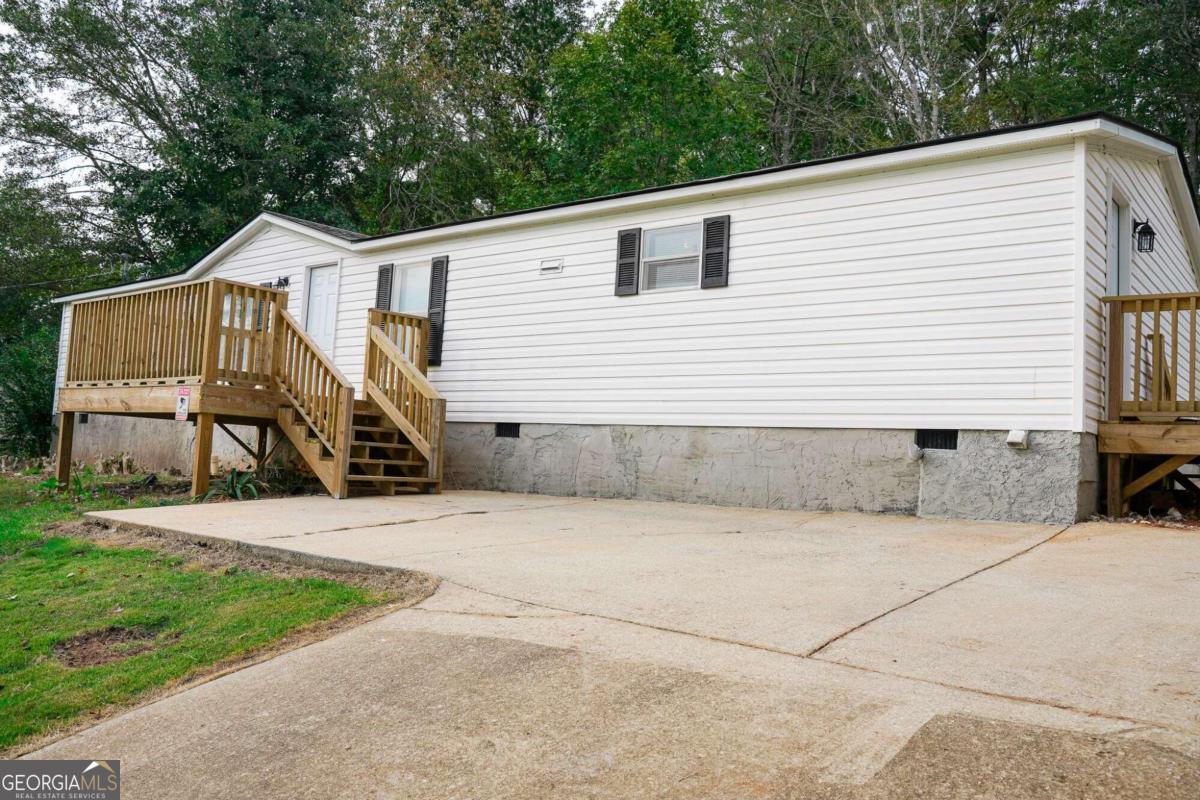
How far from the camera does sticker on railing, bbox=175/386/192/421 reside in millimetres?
9797

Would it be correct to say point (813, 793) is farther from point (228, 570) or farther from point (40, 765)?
point (228, 570)

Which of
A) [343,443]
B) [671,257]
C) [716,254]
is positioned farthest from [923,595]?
[343,443]

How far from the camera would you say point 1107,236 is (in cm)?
850

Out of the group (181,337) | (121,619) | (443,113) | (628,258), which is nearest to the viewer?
(121,619)

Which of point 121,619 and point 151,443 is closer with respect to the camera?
point 121,619

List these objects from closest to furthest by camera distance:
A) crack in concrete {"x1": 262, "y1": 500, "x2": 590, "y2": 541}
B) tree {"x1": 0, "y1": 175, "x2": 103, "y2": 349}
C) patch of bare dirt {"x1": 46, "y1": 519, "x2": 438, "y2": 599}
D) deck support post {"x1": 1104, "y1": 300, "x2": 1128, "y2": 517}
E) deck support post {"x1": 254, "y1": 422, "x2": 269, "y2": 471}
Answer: patch of bare dirt {"x1": 46, "y1": 519, "x2": 438, "y2": 599}
crack in concrete {"x1": 262, "y1": 500, "x2": 590, "y2": 541}
deck support post {"x1": 1104, "y1": 300, "x2": 1128, "y2": 517}
deck support post {"x1": 254, "y1": 422, "x2": 269, "y2": 471}
tree {"x1": 0, "y1": 175, "x2": 103, "y2": 349}

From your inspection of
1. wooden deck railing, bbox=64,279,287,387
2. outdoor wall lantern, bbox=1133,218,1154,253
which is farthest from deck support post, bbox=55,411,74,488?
outdoor wall lantern, bbox=1133,218,1154,253

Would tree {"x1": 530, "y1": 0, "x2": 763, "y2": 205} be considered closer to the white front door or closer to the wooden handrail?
the white front door

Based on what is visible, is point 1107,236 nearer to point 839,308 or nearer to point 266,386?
point 839,308

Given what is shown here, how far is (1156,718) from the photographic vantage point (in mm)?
2861

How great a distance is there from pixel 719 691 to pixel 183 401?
27.5ft

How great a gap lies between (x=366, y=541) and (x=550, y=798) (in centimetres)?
417

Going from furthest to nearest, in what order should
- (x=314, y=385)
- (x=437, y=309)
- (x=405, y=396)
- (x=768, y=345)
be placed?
(x=437, y=309), (x=405, y=396), (x=314, y=385), (x=768, y=345)

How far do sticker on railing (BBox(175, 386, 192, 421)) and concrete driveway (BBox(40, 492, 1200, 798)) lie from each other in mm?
5055
